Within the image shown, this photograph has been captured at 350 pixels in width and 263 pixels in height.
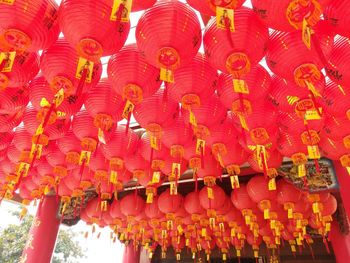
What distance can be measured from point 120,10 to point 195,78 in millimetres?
857

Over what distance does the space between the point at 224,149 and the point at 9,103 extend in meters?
2.20

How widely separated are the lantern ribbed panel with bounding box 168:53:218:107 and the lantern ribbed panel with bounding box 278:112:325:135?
3.24 feet

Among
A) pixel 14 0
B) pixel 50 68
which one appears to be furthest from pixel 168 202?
pixel 14 0

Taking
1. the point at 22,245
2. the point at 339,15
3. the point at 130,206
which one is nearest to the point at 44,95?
the point at 339,15

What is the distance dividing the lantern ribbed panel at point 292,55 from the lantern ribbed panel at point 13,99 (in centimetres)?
229

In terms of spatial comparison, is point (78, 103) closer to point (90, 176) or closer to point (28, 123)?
point (28, 123)

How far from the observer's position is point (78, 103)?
8.56 ft

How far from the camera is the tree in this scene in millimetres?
11227

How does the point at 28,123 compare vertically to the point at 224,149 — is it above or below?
above

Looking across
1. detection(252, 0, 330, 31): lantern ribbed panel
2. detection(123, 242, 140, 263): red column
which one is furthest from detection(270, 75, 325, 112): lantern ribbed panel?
detection(123, 242, 140, 263): red column

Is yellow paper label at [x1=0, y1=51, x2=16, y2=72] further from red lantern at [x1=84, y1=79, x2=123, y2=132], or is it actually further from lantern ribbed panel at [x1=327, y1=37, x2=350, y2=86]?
lantern ribbed panel at [x1=327, y1=37, x2=350, y2=86]

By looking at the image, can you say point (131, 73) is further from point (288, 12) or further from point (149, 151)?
point (149, 151)

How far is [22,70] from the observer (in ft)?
7.57

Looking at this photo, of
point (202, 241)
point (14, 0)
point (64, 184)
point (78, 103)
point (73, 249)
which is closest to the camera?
point (14, 0)
